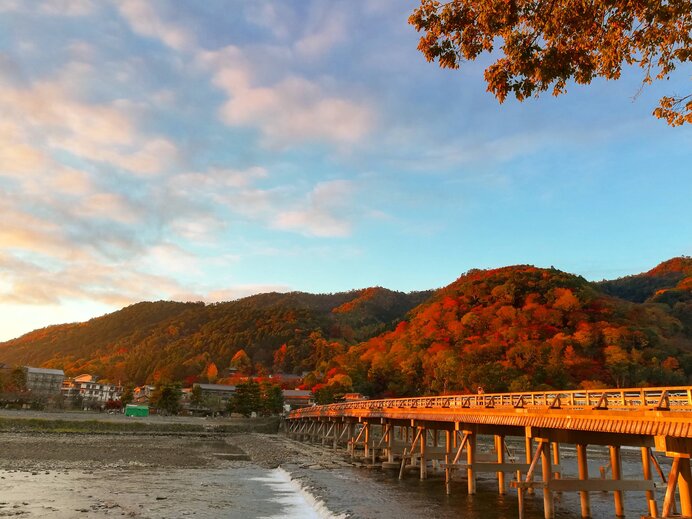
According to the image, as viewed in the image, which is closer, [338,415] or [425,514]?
[425,514]

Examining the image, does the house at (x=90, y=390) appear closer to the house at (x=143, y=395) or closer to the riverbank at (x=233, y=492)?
the house at (x=143, y=395)

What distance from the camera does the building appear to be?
368 feet

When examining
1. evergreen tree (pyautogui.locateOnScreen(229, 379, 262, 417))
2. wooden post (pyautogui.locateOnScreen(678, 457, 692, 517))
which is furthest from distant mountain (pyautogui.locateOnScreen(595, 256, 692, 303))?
wooden post (pyautogui.locateOnScreen(678, 457, 692, 517))

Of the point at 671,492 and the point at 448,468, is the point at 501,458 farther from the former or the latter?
the point at 671,492

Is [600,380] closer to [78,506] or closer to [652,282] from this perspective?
[78,506]

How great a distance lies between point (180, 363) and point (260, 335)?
117 ft

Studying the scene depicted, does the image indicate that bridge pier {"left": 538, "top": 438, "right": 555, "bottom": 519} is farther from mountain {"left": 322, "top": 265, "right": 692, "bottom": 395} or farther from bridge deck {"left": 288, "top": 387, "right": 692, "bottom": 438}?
mountain {"left": 322, "top": 265, "right": 692, "bottom": 395}

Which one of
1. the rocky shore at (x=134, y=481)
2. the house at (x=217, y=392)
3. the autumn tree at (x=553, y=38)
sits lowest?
the house at (x=217, y=392)

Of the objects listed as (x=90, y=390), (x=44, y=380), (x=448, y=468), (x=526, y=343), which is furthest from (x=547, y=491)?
(x=90, y=390)

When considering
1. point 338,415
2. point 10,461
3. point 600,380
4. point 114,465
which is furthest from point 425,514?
point 600,380

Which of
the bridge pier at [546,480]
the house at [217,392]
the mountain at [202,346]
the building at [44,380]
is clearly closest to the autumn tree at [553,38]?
the bridge pier at [546,480]

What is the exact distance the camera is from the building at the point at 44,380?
368 feet

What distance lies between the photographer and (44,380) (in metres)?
115

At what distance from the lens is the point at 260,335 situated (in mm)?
176625
